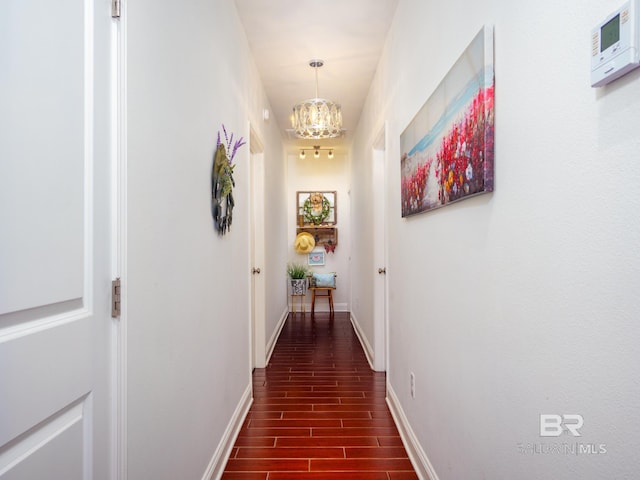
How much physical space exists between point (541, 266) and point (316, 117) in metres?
2.63

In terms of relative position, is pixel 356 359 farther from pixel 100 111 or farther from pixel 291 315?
pixel 100 111

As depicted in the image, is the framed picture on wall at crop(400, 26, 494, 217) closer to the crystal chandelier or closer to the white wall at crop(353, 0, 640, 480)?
the white wall at crop(353, 0, 640, 480)

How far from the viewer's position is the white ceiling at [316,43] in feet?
8.59

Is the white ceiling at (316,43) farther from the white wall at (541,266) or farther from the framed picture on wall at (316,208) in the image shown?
the framed picture on wall at (316,208)

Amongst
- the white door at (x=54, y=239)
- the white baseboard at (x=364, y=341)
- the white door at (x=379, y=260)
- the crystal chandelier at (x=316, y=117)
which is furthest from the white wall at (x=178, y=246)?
the white baseboard at (x=364, y=341)

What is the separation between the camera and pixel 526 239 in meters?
1.00

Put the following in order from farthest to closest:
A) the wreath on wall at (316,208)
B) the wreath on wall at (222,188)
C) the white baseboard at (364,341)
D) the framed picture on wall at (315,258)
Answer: the framed picture on wall at (315,258)
the wreath on wall at (316,208)
the white baseboard at (364,341)
the wreath on wall at (222,188)

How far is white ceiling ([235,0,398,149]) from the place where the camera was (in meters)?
2.62

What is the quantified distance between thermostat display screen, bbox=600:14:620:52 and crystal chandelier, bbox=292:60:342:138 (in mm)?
2697

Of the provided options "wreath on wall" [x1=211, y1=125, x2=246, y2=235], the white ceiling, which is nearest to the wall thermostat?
"wreath on wall" [x1=211, y1=125, x2=246, y2=235]

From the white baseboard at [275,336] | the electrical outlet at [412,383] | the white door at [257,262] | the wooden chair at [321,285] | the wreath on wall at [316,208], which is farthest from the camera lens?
the wreath on wall at [316,208]

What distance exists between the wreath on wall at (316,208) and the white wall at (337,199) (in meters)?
0.17

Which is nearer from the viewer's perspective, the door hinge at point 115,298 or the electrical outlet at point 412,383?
the door hinge at point 115,298

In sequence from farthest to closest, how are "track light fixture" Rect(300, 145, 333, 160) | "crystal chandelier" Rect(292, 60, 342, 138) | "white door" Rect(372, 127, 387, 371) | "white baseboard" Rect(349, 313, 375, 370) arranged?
"track light fixture" Rect(300, 145, 333, 160) < "white baseboard" Rect(349, 313, 375, 370) < "white door" Rect(372, 127, 387, 371) < "crystal chandelier" Rect(292, 60, 342, 138)
